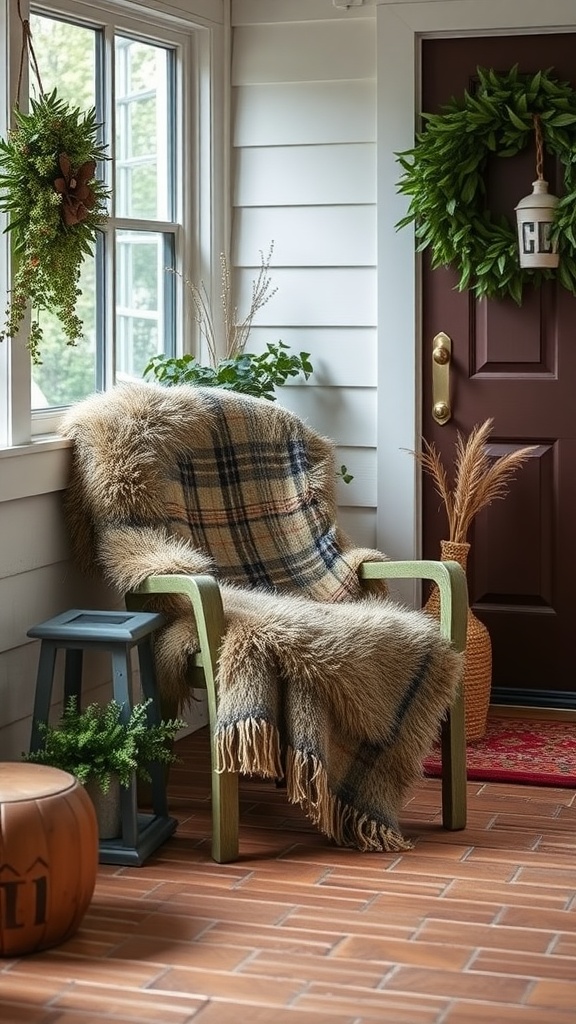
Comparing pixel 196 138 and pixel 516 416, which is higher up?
pixel 196 138

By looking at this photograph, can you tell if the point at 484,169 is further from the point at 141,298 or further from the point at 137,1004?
the point at 137,1004

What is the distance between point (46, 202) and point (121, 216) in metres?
0.91

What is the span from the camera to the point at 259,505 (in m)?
3.74

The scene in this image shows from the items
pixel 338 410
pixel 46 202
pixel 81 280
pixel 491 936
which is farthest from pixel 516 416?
pixel 491 936

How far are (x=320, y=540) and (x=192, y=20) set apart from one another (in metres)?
1.68

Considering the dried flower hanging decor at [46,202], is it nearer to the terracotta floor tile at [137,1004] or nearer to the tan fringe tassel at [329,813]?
the tan fringe tassel at [329,813]

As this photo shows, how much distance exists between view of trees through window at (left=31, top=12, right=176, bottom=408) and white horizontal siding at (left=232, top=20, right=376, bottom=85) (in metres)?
0.26

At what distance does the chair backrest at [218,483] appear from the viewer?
3.42 m

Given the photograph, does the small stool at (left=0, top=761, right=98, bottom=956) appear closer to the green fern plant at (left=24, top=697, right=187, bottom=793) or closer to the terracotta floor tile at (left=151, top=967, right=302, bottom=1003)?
the terracotta floor tile at (left=151, top=967, right=302, bottom=1003)

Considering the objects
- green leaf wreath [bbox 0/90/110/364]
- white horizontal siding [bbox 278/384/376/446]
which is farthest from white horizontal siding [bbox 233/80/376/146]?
green leaf wreath [bbox 0/90/110/364]

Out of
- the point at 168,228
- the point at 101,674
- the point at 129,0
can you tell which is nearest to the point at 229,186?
the point at 168,228

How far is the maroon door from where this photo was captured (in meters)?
4.23

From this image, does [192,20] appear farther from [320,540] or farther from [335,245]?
[320,540]

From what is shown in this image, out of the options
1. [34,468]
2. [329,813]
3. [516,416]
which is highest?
[516,416]
